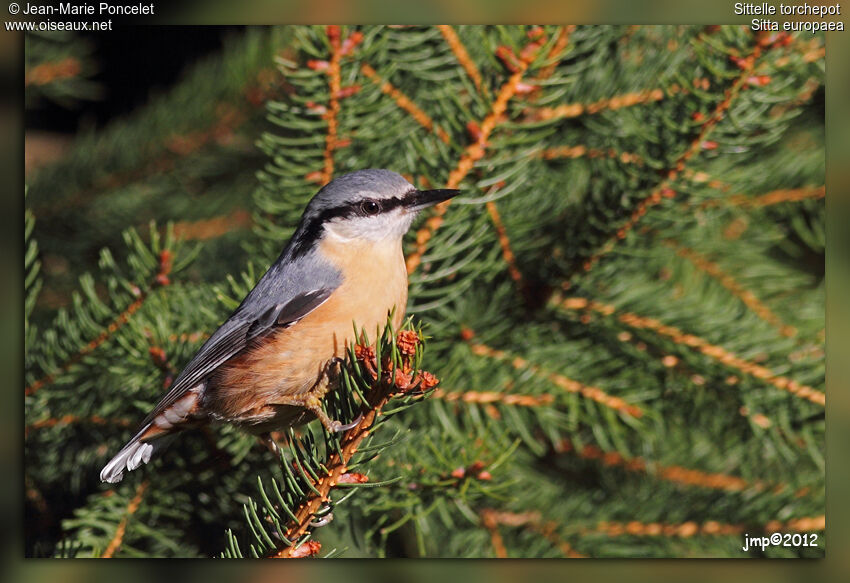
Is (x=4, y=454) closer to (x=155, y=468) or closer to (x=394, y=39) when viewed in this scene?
(x=155, y=468)

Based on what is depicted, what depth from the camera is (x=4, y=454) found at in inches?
69.7

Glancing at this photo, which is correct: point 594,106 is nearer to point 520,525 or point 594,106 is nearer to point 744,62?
point 744,62

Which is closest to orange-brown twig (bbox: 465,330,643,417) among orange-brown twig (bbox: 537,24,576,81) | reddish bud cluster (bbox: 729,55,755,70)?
orange-brown twig (bbox: 537,24,576,81)

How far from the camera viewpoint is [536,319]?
1.91 metres

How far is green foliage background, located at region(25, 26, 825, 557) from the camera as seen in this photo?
1.71 metres

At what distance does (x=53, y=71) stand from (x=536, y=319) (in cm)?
142

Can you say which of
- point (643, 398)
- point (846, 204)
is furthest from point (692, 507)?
point (846, 204)

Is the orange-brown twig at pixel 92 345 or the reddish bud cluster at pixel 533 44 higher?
the reddish bud cluster at pixel 533 44

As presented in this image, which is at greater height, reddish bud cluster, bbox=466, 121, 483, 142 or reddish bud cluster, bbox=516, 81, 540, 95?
reddish bud cluster, bbox=516, 81, 540, 95

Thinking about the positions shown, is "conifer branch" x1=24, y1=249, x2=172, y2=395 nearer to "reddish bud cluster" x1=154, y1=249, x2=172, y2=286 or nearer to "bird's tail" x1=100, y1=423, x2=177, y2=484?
"reddish bud cluster" x1=154, y1=249, x2=172, y2=286

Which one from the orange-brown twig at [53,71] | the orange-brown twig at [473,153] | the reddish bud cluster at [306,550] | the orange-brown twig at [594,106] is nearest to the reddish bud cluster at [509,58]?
the orange-brown twig at [473,153]

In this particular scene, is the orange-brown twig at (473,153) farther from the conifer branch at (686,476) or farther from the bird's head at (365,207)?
the conifer branch at (686,476)

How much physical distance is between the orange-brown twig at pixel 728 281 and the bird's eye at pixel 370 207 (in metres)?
0.71

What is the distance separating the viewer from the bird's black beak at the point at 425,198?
1706mm
